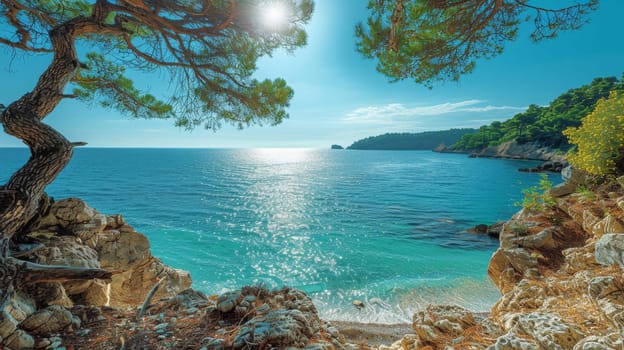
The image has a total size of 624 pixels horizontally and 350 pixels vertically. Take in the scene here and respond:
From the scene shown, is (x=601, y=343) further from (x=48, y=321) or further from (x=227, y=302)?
(x=48, y=321)

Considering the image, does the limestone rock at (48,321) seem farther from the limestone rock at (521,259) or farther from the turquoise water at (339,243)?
the limestone rock at (521,259)

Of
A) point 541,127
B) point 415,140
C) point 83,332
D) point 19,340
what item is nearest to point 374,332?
point 83,332

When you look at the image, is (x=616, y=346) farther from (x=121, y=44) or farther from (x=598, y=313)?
(x=121, y=44)

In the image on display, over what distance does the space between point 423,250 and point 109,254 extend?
10.6m

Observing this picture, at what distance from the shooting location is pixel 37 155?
3.08 m

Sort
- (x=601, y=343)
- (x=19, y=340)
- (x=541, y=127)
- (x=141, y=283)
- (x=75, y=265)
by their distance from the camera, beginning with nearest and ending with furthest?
(x=601, y=343) → (x=19, y=340) → (x=75, y=265) → (x=141, y=283) → (x=541, y=127)

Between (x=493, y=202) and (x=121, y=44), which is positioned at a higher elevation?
(x=121, y=44)

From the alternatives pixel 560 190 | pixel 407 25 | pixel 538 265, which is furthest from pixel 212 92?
pixel 560 190

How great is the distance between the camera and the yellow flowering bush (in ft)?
13.4

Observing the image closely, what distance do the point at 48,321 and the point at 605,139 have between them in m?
8.20

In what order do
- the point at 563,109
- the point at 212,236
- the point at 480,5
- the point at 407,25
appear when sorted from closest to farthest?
the point at 480,5, the point at 407,25, the point at 212,236, the point at 563,109

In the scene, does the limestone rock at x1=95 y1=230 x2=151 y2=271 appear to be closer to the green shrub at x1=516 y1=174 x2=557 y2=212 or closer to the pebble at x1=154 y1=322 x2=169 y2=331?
the pebble at x1=154 y1=322 x2=169 y2=331

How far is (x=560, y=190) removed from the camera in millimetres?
5098

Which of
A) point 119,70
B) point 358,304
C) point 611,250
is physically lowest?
point 358,304
